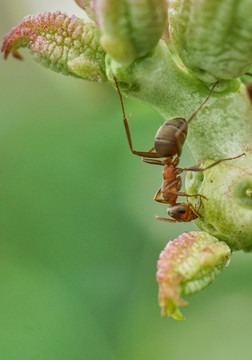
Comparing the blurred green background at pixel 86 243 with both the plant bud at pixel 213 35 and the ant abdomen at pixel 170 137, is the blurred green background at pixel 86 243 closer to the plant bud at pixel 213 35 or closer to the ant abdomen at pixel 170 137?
the ant abdomen at pixel 170 137

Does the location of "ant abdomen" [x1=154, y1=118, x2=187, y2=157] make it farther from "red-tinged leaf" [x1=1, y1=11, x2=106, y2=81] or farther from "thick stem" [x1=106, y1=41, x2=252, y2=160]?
"red-tinged leaf" [x1=1, y1=11, x2=106, y2=81]

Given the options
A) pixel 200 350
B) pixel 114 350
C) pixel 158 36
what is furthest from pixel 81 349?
pixel 158 36

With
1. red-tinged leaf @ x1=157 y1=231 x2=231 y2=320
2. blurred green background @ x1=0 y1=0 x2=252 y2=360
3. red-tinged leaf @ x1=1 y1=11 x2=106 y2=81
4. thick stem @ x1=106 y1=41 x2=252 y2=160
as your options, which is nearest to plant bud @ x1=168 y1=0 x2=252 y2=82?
thick stem @ x1=106 y1=41 x2=252 y2=160

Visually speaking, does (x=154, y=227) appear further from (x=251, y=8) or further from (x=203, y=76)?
(x=251, y=8)

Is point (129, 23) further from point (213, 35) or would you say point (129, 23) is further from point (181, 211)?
point (181, 211)

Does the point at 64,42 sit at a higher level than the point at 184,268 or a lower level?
higher

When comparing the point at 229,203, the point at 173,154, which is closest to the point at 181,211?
the point at 173,154
